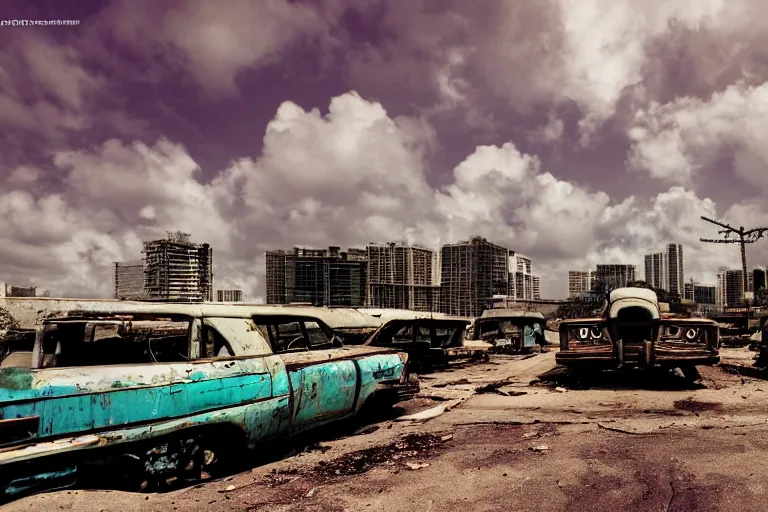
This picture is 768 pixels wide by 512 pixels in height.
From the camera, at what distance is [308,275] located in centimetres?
5381

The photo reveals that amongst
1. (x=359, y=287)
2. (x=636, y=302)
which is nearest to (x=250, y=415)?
(x=636, y=302)

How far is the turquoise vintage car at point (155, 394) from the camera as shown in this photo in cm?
Answer: 343

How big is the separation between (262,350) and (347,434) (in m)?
1.74

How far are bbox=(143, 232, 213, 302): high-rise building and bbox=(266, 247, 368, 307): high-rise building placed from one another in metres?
9.97

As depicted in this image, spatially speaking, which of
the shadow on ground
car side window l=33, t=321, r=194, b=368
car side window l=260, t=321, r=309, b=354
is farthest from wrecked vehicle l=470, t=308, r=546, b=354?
car side window l=33, t=321, r=194, b=368

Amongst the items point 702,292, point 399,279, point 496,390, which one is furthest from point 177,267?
point 702,292

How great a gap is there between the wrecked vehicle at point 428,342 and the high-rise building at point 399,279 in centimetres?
4320

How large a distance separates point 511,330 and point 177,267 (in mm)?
32365

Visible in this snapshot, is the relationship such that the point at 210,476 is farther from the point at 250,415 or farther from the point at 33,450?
the point at 33,450

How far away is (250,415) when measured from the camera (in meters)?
4.57

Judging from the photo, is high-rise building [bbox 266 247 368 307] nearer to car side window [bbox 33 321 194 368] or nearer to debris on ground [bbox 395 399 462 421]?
debris on ground [bbox 395 399 462 421]

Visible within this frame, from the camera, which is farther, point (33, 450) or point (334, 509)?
point (334, 509)

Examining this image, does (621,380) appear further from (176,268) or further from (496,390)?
(176,268)

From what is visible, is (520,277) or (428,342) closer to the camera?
(428,342)
